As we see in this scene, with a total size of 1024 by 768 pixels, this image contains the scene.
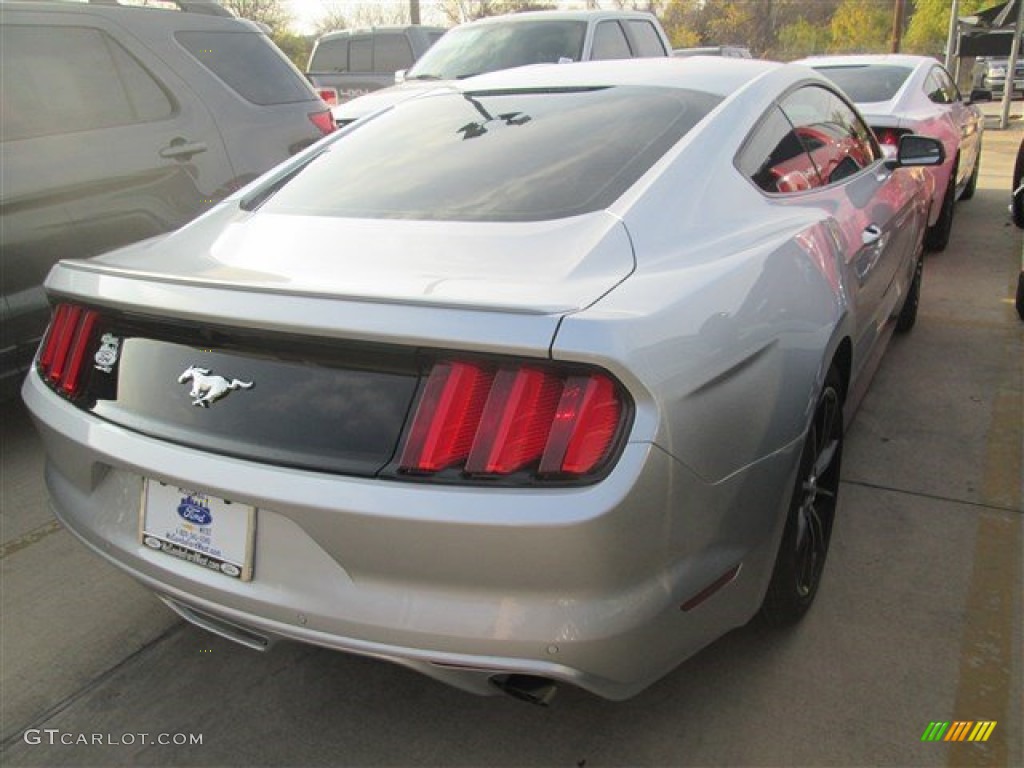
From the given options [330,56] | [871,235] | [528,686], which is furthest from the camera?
[330,56]

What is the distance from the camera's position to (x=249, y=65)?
5.27m

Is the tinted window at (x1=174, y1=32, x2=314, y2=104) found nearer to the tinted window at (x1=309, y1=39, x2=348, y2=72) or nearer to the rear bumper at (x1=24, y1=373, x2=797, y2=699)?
the rear bumper at (x1=24, y1=373, x2=797, y2=699)

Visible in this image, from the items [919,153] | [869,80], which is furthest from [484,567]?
[869,80]

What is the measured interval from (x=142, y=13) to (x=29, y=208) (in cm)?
145

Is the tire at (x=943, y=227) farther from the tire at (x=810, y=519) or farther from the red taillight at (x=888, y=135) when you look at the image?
the tire at (x=810, y=519)

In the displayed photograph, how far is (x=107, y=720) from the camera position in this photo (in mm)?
2375

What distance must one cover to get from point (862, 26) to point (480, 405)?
162 ft

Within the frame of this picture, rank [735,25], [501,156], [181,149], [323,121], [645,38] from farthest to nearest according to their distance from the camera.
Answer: [735,25], [645,38], [323,121], [181,149], [501,156]

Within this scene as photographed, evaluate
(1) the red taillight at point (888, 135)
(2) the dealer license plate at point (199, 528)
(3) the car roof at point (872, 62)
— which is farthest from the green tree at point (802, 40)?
(2) the dealer license plate at point (199, 528)

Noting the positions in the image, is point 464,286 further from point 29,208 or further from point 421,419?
point 29,208

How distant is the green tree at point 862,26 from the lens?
43.4m

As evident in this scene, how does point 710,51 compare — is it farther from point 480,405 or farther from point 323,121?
point 480,405

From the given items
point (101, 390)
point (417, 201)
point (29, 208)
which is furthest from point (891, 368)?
point (29, 208)

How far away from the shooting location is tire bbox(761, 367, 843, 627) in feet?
7.75
